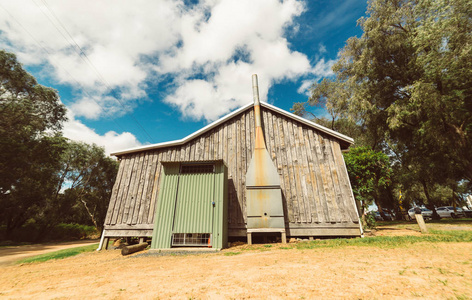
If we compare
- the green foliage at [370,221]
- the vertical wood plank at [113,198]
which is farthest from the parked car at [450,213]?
the vertical wood plank at [113,198]

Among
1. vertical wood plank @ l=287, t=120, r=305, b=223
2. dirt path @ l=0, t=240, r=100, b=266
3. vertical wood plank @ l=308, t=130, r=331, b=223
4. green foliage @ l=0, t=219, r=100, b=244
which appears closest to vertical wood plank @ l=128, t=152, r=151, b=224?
dirt path @ l=0, t=240, r=100, b=266

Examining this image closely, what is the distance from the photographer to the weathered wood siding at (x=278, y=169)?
931 cm

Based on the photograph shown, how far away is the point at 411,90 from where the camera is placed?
14.8 m

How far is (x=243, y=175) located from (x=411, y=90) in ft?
50.1

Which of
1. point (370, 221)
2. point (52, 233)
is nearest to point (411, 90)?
point (370, 221)

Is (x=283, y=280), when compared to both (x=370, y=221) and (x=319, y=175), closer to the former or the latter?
(x=319, y=175)

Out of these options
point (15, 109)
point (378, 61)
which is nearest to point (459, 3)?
point (378, 61)

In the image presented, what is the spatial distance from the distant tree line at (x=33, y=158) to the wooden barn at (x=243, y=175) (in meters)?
17.3

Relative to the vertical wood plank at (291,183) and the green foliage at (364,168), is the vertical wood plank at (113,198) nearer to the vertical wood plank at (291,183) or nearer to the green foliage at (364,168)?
the vertical wood plank at (291,183)

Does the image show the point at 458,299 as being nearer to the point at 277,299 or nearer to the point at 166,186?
the point at 277,299

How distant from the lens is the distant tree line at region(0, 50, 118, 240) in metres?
18.5

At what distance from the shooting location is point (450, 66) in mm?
13688

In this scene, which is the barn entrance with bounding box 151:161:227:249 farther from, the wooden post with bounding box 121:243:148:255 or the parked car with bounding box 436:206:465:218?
the parked car with bounding box 436:206:465:218

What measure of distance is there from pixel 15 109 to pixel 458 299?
3011cm
